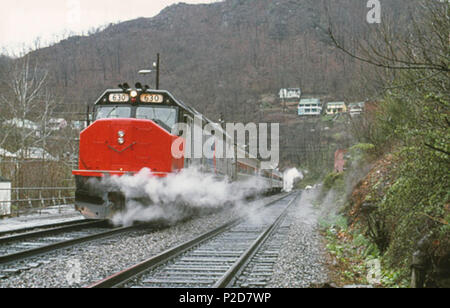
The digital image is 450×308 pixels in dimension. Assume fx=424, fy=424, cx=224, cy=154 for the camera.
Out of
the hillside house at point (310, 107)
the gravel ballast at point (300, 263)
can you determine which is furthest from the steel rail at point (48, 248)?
the hillside house at point (310, 107)

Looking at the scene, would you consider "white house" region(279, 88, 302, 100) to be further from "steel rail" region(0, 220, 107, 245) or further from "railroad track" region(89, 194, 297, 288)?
"railroad track" region(89, 194, 297, 288)

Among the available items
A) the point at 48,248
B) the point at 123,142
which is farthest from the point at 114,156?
the point at 48,248

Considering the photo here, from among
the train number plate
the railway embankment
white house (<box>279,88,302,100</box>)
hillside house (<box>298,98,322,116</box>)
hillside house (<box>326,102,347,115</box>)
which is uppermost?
white house (<box>279,88,302,100</box>)

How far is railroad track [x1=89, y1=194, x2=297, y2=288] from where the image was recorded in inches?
227

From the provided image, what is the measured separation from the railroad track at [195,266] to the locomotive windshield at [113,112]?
4180 mm

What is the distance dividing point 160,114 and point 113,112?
1.32m

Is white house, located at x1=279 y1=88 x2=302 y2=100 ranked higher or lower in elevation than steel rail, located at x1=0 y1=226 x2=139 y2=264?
higher

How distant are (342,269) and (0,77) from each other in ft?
82.2

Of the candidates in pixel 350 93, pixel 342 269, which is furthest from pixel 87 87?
pixel 342 269

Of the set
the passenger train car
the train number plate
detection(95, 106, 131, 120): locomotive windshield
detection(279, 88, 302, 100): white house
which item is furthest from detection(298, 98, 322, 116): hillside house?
detection(95, 106, 131, 120): locomotive windshield

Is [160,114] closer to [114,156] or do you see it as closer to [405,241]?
[114,156]

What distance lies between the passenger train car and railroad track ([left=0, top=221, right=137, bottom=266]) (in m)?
0.66

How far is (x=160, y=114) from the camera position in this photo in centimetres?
1200
